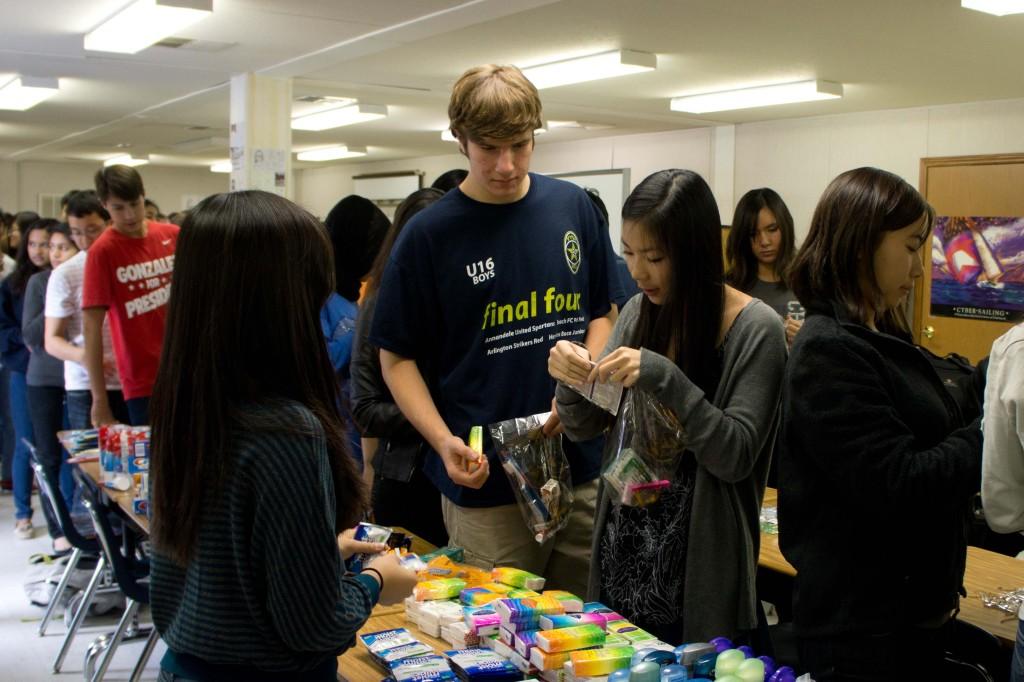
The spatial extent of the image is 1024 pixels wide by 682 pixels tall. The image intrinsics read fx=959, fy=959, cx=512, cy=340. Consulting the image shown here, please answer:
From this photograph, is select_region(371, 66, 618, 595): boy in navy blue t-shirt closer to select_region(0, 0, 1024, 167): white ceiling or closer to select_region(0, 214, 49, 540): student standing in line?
select_region(0, 0, 1024, 167): white ceiling

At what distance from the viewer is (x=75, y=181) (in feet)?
56.6

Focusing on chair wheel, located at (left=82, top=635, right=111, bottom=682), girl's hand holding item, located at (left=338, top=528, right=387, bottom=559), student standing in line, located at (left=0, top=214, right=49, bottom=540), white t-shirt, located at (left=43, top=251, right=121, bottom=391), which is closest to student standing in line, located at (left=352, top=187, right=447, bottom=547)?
girl's hand holding item, located at (left=338, top=528, right=387, bottom=559)

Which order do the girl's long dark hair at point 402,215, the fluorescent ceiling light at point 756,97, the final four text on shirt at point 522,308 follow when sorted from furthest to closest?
the fluorescent ceiling light at point 756,97 → the girl's long dark hair at point 402,215 → the final four text on shirt at point 522,308

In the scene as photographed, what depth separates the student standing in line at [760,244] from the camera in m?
4.68

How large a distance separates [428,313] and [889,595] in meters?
1.18

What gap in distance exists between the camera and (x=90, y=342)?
181 inches

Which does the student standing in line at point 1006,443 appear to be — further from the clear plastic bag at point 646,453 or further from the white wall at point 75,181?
the white wall at point 75,181

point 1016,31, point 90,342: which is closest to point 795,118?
point 1016,31

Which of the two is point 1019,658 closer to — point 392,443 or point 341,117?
point 392,443

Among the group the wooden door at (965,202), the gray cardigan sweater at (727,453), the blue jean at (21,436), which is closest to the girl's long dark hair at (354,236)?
the gray cardigan sweater at (727,453)

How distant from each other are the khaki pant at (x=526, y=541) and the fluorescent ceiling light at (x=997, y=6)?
3.65m

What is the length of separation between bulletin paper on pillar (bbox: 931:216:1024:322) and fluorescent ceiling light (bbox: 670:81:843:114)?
152cm

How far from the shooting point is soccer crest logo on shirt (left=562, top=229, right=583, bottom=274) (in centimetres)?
236

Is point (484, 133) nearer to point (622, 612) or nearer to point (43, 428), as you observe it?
point (622, 612)
